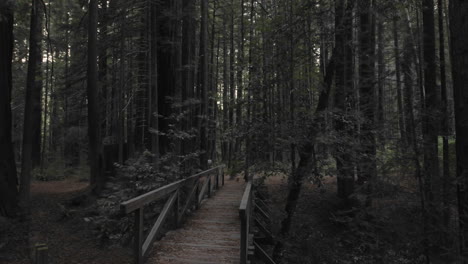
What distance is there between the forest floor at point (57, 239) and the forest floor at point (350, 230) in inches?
195

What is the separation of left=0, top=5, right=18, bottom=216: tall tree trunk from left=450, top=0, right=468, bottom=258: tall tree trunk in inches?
443

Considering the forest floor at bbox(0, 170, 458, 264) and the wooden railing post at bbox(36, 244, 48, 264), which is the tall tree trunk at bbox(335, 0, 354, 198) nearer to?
the forest floor at bbox(0, 170, 458, 264)

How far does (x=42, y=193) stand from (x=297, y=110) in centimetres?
1178

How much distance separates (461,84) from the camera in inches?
179

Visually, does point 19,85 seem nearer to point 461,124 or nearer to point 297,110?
point 297,110

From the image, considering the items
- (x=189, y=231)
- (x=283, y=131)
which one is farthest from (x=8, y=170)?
(x=283, y=131)

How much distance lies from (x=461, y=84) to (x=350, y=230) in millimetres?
4834

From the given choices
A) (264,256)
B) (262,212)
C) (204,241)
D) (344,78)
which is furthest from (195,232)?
(344,78)

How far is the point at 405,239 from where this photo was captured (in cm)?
534

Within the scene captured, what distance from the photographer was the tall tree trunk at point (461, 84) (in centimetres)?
446

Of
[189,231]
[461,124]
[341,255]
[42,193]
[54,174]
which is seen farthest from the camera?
[54,174]

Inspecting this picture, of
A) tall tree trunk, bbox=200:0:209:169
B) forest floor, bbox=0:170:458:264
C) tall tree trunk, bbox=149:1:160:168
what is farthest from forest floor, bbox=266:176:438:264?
tall tree trunk, bbox=149:1:160:168

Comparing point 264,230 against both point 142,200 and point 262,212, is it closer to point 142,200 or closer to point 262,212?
point 262,212

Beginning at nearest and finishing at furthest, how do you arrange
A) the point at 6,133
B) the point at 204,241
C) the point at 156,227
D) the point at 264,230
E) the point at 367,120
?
the point at 156,227 → the point at 204,241 → the point at 367,120 → the point at 264,230 → the point at 6,133
